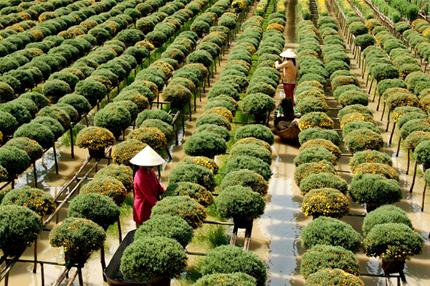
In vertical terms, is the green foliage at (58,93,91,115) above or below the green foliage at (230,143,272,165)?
below

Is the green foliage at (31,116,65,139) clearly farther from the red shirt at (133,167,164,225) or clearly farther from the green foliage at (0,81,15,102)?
the red shirt at (133,167,164,225)

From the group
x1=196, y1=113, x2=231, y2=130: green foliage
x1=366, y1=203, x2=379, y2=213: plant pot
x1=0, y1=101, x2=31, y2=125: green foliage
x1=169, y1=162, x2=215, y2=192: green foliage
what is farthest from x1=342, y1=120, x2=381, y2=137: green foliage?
x1=0, y1=101, x2=31, y2=125: green foliage

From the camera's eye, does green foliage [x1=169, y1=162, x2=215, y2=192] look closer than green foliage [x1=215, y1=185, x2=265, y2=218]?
No

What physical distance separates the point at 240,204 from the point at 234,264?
2356 millimetres

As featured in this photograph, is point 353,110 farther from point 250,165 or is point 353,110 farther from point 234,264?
point 234,264

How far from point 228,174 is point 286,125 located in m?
6.31

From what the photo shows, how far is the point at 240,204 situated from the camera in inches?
471

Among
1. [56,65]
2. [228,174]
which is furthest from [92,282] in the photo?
[56,65]

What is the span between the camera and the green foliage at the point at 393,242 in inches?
419

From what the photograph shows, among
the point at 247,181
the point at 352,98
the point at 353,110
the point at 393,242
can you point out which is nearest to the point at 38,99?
the point at 247,181

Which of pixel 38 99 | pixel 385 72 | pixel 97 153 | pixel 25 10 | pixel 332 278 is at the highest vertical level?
pixel 332 278

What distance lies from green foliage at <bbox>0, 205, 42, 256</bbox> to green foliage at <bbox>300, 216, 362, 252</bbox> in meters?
4.66

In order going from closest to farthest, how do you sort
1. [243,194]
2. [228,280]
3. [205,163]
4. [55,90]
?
[228,280] → [243,194] → [205,163] → [55,90]

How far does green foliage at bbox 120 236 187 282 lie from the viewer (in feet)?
31.7
